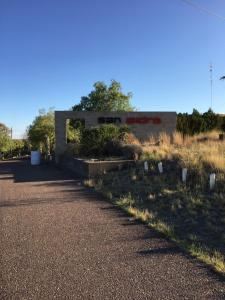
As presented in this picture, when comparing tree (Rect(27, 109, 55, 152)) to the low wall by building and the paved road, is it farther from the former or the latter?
the paved road

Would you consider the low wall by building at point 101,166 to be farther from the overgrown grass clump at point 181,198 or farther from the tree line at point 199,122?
the tree line at point 199,122

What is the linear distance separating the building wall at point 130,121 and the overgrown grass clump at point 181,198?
51.1ft

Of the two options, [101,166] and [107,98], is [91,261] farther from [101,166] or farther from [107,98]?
[107,98]

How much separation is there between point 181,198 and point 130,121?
917 inches

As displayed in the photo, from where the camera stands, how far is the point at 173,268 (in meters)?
5.61

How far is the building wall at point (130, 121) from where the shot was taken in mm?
31344

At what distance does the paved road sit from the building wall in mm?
21857

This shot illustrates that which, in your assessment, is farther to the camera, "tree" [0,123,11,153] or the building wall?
"tree" [0,123,11,153]

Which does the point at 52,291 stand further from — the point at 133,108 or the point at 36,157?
the point at 133,108

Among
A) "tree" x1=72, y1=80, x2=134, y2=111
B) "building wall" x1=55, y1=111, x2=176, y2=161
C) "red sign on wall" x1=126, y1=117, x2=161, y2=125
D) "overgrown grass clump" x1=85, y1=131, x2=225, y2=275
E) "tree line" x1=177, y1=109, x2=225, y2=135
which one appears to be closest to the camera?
"overgrown grass clump" x1=85, y1=131, x2=225, y2=275

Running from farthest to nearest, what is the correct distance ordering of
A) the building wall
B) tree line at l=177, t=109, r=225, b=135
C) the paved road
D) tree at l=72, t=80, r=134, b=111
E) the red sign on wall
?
tree at l=72, t=80, r=134, b=111
tree line at l=177, t=109, r=225, b=135
the red sign on wall
the building wall
the paved road

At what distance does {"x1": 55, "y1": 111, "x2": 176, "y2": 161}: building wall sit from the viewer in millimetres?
31344

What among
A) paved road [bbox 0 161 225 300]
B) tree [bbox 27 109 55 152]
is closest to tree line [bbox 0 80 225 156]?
tree [bbox 27 109 55 152]

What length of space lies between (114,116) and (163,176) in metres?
20.4
